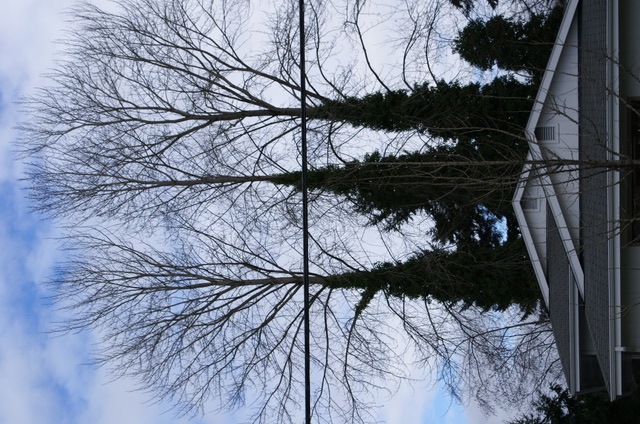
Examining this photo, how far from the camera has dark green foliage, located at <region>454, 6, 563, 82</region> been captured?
60.3ft

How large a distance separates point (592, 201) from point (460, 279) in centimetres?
802

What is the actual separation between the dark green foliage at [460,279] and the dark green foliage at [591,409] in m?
2.84

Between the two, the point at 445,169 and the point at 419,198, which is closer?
the point at 445,169

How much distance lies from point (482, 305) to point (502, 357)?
6.16 feet

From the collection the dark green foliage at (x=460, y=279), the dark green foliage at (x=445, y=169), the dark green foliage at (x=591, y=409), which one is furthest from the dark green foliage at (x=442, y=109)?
the dark green foliage at (x=591, y=409)

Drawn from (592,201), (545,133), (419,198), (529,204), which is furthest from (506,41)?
(592,201)

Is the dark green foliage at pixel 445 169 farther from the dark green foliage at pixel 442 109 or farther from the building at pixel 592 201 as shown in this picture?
the building at pixel 592 201

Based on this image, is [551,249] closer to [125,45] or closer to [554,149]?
[554,149]

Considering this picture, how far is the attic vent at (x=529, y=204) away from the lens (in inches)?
514

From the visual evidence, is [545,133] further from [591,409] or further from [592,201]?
[591,409]

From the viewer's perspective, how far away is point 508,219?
1941 cm

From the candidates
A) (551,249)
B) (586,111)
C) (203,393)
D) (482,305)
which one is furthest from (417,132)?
(203,393)

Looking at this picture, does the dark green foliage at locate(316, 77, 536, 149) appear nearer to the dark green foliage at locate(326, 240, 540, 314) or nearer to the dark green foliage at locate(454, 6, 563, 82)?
the dark green foliage at locate(454, 6, 563, 82)

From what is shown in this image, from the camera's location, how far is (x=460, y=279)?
18000 millimetres
